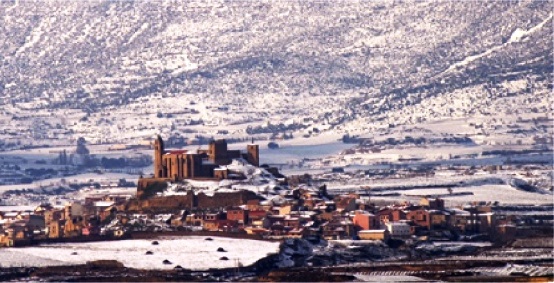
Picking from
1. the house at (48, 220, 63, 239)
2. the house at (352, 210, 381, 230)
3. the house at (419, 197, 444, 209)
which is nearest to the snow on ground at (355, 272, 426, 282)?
the house at (352, 210, 381, 230)

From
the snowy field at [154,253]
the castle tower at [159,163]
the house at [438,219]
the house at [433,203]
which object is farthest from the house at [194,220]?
the house at [433,203]

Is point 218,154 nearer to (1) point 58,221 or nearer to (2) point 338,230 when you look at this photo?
(1) point 58,221

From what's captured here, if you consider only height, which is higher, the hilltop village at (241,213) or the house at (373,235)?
the hilltop village at (241,213)

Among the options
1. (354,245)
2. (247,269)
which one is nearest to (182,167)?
(354,245)

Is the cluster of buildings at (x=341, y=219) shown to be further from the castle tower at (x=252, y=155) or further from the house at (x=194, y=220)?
the castle tower at (x=252, y=155)

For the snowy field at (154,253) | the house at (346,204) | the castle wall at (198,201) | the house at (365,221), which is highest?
the castle wall at (198,201)

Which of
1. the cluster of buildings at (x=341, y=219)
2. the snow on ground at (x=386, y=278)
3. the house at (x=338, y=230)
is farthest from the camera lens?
the cluster of buildings at (x=341, y=219)

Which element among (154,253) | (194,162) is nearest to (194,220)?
(194,162)
